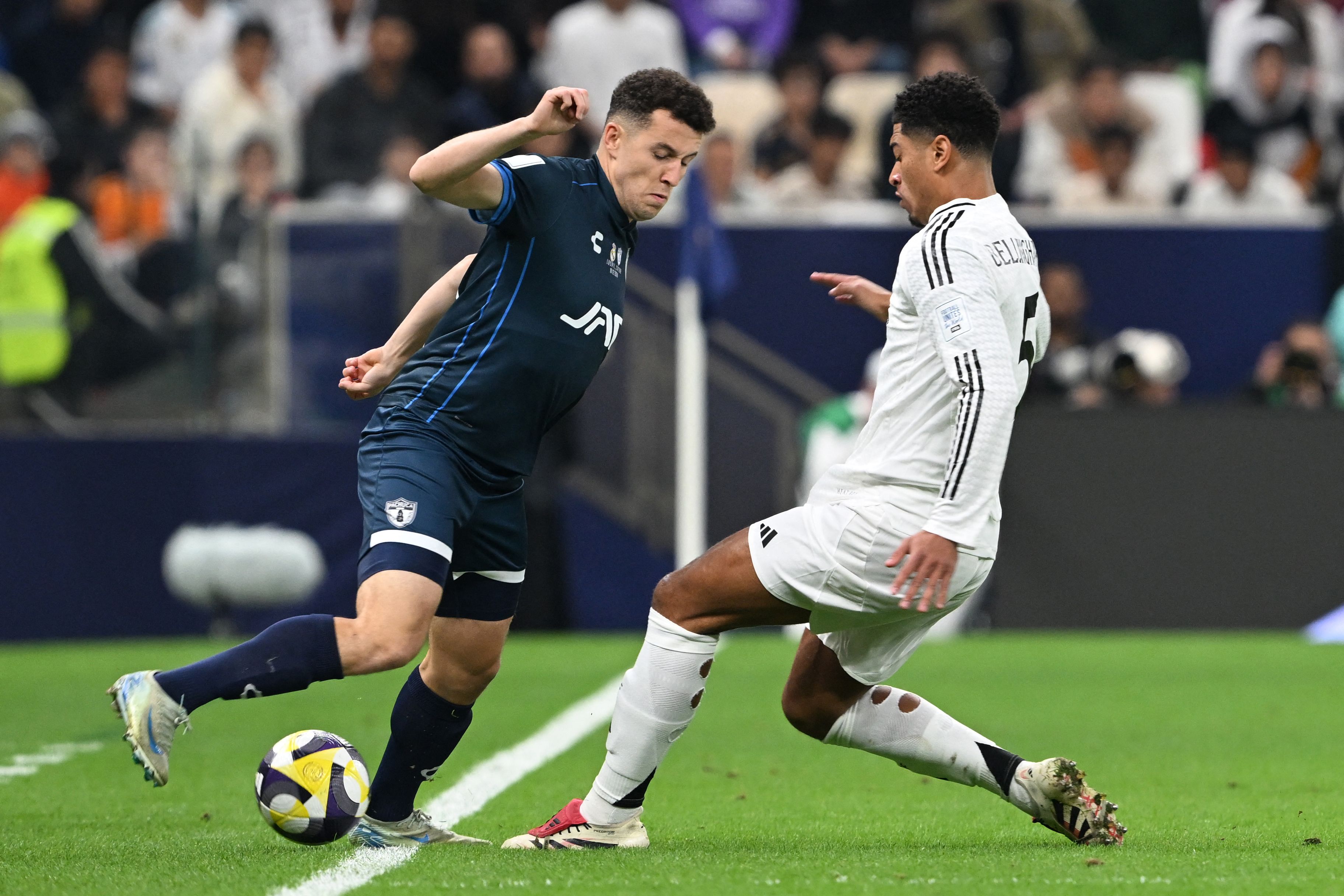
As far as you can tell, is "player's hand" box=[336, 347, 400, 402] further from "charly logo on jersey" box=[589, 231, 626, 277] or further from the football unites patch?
the football unites patch

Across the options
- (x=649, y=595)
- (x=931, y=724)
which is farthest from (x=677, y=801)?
(x=649, y=595)

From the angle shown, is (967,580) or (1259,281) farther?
(1259,281)

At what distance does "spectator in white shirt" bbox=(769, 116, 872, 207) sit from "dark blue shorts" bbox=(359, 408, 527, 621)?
31.4 ft

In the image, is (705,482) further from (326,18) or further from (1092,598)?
(326,18)

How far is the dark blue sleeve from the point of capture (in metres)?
5.09

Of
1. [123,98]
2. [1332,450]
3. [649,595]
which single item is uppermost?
[123,98]

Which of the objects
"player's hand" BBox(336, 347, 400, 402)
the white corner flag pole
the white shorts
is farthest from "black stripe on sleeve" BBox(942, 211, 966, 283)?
the white corner flag pole

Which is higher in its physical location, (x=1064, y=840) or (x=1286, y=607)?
(x=1064, y=840)

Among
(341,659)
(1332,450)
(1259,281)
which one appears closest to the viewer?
(341,659)

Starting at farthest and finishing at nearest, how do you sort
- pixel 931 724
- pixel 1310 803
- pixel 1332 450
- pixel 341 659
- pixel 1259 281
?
pixel 1259 281 → pixel 1332 450 → pixel 1310 803 → pixel 931 724 → pixel 341 659

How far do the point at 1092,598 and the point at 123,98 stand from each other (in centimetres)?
866

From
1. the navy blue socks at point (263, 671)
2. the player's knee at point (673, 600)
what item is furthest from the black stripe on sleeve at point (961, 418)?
the navy blue socks at point (263, 671)

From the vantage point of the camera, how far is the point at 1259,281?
14.4m

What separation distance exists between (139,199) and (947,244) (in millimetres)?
10407
